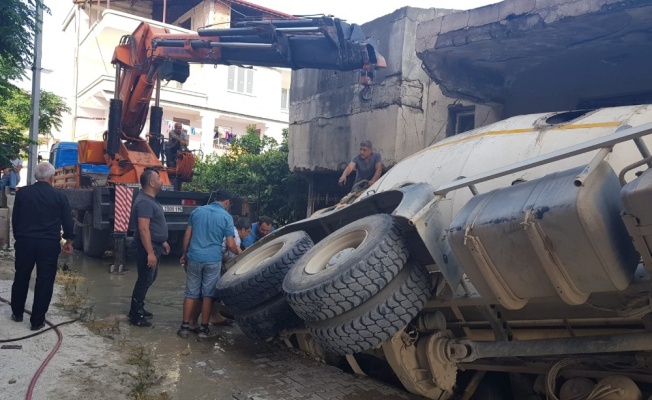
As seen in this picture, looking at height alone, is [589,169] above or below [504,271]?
above

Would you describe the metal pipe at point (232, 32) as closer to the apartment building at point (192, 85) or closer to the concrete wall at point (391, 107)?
the concrete wall at point (391, 107)

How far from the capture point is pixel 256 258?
5180 mm

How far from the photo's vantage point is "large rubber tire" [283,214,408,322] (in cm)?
333

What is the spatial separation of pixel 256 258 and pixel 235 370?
106 cm

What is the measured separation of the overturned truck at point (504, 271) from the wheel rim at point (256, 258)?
0.51 metres

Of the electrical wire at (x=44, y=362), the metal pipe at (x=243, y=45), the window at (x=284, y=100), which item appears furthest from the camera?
the window at (x=284, y=100)

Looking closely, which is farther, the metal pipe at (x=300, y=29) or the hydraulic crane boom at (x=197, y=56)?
the hydraulic crane boom at (x=197, y=56)

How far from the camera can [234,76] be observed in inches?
1164

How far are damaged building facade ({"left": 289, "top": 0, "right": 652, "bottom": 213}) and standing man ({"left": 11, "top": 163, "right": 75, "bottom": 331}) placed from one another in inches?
186

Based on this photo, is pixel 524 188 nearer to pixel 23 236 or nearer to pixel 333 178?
pixel 23 236

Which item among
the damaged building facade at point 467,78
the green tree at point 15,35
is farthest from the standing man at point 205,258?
the green tree at point 15,35

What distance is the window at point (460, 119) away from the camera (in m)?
9.51

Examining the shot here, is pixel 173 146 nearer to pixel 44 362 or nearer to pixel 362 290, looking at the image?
pixel 44 362

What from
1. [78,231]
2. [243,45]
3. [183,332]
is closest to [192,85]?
[78,231]
